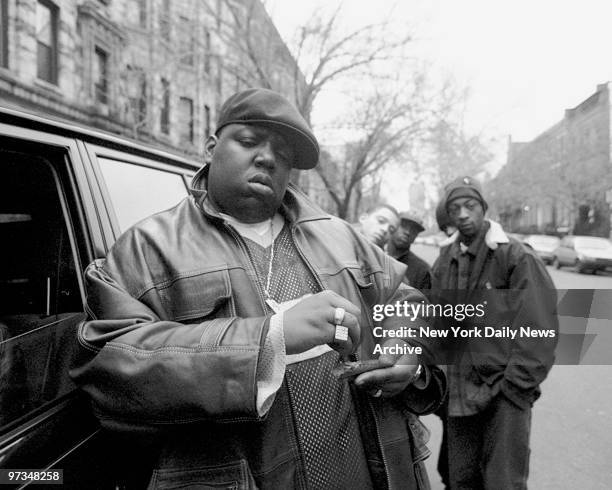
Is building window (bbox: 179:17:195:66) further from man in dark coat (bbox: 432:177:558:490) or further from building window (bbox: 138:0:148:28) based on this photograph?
man in dark coat (bbox: 432:177:558:490)

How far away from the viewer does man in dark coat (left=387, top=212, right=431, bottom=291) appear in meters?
3.67

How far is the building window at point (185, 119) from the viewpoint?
1695cm

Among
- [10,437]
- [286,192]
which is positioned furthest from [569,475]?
[10,437]

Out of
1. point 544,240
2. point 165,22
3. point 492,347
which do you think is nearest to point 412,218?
point 544,240

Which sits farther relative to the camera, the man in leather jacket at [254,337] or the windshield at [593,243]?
the windshield at [593,243]

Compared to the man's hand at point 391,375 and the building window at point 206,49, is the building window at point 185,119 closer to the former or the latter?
the building window at point 206,49

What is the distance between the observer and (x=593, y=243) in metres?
2.69

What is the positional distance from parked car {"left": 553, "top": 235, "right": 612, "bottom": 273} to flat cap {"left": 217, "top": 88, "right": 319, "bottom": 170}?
1750 mm

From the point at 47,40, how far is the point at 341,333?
11.7 meters

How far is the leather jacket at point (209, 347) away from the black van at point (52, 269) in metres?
0.24

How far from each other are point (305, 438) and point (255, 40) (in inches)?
483

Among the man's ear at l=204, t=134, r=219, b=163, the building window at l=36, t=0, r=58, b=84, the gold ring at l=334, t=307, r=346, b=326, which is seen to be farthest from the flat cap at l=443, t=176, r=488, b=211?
the building window at l=36, t=0, r=58, b=84

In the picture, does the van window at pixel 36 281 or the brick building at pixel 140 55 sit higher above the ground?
the brick building at pixel 140 55

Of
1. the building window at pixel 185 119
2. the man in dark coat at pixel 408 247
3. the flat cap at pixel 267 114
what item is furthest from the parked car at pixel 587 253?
the building window at pixel 185 119
